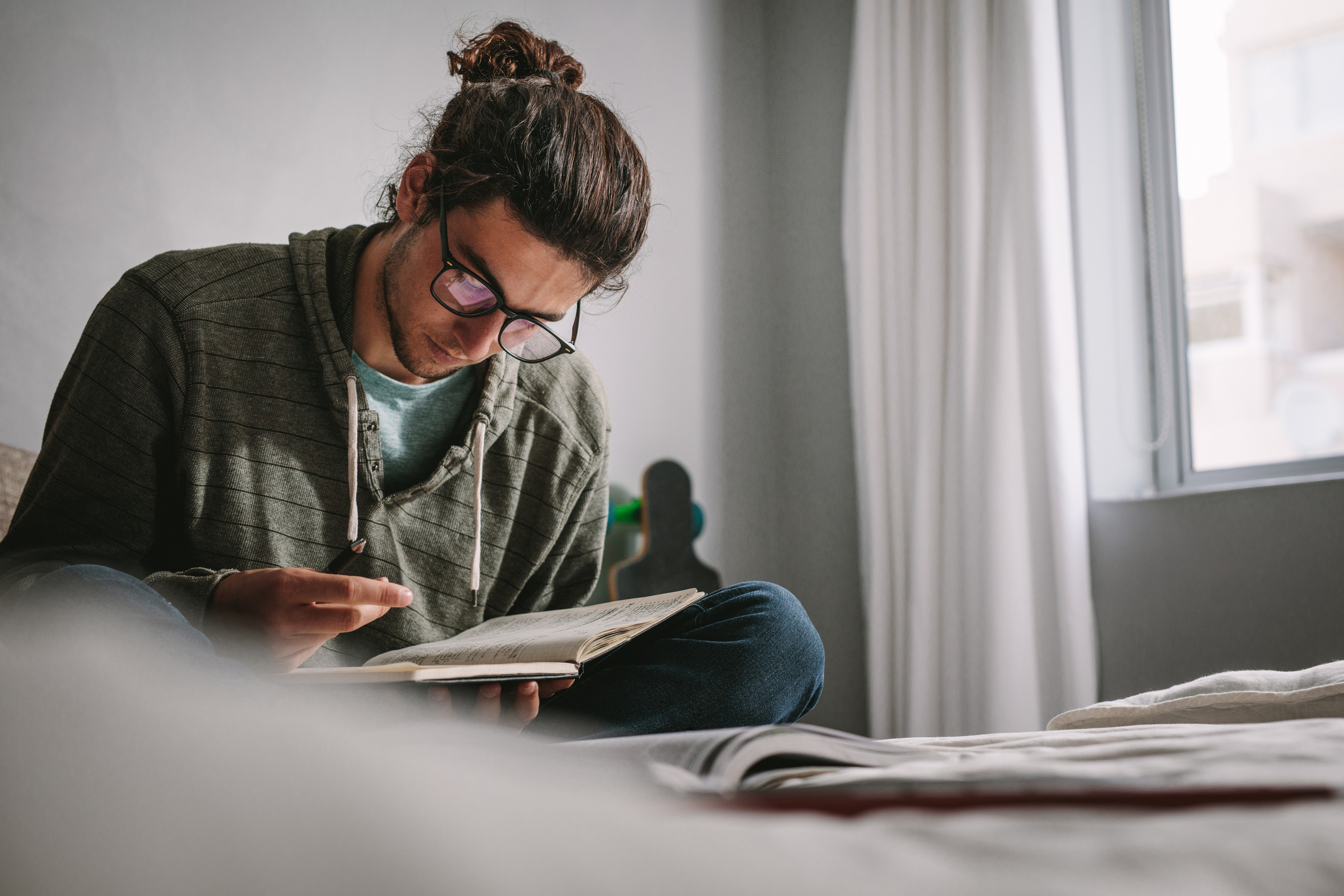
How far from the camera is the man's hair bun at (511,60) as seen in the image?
1.16 meters

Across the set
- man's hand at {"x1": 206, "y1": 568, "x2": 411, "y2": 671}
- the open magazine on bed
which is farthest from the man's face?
the open magazine on bed

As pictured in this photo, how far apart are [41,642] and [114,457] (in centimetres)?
66

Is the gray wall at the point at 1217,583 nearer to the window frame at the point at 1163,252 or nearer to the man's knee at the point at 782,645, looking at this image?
the window frame at the point at 1163,252

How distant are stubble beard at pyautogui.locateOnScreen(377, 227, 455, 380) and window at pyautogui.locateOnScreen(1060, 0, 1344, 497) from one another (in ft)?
4.87

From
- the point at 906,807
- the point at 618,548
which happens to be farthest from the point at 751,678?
the point at 618,548

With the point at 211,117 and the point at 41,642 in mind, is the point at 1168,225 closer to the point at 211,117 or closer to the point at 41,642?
the point at 211,117

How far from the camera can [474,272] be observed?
971mm

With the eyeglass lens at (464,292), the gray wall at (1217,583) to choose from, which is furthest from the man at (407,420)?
the gray wall at (1217,583)

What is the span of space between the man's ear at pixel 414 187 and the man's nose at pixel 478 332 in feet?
0.54

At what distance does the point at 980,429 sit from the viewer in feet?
6.48

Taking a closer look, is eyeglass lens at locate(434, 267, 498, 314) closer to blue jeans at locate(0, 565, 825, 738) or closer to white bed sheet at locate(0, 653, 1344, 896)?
blue jeans at locate(0, 565, 825, 738)

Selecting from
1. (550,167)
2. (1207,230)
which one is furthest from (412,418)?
(1207,230)

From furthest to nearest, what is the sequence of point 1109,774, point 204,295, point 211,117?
point 211,117
point 204,295
point 1109,774

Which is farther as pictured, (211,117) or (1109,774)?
(211,117)
